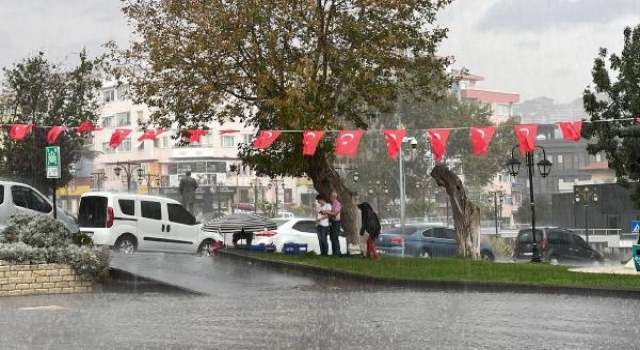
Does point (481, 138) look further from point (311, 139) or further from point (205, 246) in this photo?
point (205, 246)

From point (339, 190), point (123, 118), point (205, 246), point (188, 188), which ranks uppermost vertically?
point (123, 118)

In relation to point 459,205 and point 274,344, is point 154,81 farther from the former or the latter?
point 274,344

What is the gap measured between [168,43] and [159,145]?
8633cm

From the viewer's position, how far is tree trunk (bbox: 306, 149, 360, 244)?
3056 centimetres

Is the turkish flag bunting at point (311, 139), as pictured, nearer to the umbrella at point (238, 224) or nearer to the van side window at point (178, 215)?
the umbrella at point (238, 224)

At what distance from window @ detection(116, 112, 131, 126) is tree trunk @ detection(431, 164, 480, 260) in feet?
283

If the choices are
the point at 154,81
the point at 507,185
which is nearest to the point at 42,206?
the point at 154,81

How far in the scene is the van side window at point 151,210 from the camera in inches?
1148

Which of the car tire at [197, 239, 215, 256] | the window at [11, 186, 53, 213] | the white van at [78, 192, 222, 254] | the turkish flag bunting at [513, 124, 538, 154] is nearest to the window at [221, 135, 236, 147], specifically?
the car tire at [197, 239, 215, 256]

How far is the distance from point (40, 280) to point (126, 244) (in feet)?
34.5

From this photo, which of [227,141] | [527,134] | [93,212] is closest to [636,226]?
[527,134]

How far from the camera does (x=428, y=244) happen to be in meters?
36.7

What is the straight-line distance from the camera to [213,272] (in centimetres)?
2184

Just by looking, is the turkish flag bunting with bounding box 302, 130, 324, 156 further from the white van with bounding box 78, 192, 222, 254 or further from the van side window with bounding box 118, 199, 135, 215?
the van side window with bounding box 118, 199, 135, 215
